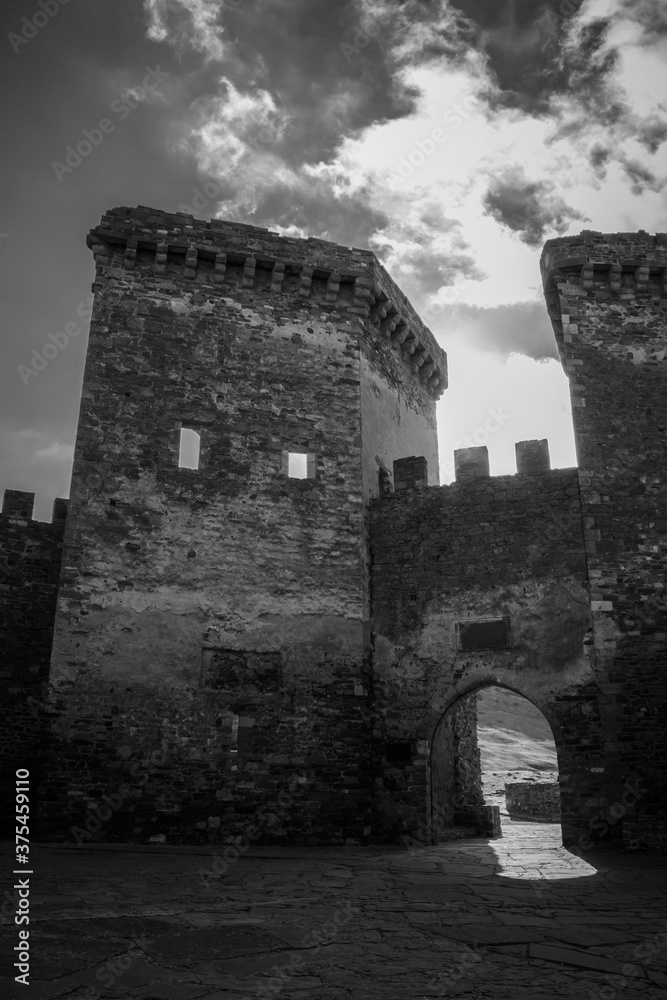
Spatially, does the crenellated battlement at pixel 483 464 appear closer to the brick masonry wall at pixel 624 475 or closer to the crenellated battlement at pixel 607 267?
the brick masonry wall at pixel 624 475

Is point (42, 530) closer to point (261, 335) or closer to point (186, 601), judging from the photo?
point (186, 601)

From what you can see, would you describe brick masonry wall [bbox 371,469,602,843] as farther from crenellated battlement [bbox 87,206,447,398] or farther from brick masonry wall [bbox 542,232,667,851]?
crenellated battlement [bbox 87,206,447,398]

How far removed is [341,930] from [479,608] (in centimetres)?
679

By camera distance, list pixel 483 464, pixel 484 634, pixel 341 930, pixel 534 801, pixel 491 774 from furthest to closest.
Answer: pixel 491 774
pixel 534 801
pixel 483 464
pixel 484 634
pixel 341 930

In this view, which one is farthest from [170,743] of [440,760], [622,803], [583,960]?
[583,960]

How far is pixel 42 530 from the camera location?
12.3 meters

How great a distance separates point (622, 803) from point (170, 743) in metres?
5.90

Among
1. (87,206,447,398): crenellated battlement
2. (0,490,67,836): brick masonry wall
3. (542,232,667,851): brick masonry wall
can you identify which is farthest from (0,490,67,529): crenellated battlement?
(542,232,667,851): brick masonry wall

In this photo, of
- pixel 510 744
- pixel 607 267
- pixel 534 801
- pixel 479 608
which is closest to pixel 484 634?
pixel 479 608

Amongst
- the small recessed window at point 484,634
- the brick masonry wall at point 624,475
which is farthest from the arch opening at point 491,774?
the brick masonry wall at point 624,475

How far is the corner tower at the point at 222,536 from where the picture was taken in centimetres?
1073

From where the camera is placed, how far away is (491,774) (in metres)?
21.5

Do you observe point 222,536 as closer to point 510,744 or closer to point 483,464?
point 483,464

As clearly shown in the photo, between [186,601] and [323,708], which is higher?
[186,601]
